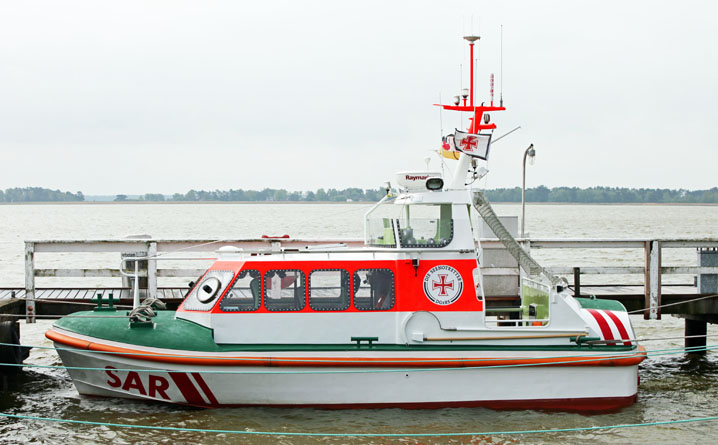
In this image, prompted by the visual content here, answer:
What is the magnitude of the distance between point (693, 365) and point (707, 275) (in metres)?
1.71

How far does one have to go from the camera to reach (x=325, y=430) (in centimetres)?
970

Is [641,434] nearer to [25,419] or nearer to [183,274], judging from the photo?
[183,274]

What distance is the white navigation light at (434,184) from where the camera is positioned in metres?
10.3

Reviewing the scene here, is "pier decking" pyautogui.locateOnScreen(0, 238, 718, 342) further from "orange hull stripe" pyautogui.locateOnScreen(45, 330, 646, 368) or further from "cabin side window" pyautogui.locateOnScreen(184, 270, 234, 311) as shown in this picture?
"orange hull stripe" pyautogui.locateOnScreen(45, 330, 646, 368)

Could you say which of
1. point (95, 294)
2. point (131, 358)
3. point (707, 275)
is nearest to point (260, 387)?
point (131, 358)

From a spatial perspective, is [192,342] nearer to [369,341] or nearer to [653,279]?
[369,341]

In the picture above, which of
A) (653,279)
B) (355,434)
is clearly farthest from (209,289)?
(653,279)

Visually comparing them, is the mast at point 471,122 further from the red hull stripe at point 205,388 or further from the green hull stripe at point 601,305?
the red hull stripe at point 205,388

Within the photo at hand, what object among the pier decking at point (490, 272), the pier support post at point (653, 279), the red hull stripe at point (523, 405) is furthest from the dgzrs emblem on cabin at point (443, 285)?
the pier support post at point (653, 279)

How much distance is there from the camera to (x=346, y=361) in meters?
9.77

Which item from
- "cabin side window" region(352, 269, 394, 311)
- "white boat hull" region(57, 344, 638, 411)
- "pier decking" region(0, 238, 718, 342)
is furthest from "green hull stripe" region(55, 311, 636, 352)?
"pier decking" region(0, 238, 718, 342)

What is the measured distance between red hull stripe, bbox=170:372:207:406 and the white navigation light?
409 cm

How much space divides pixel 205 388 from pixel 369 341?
2.25 meters

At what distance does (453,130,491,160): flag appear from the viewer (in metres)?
10.1
